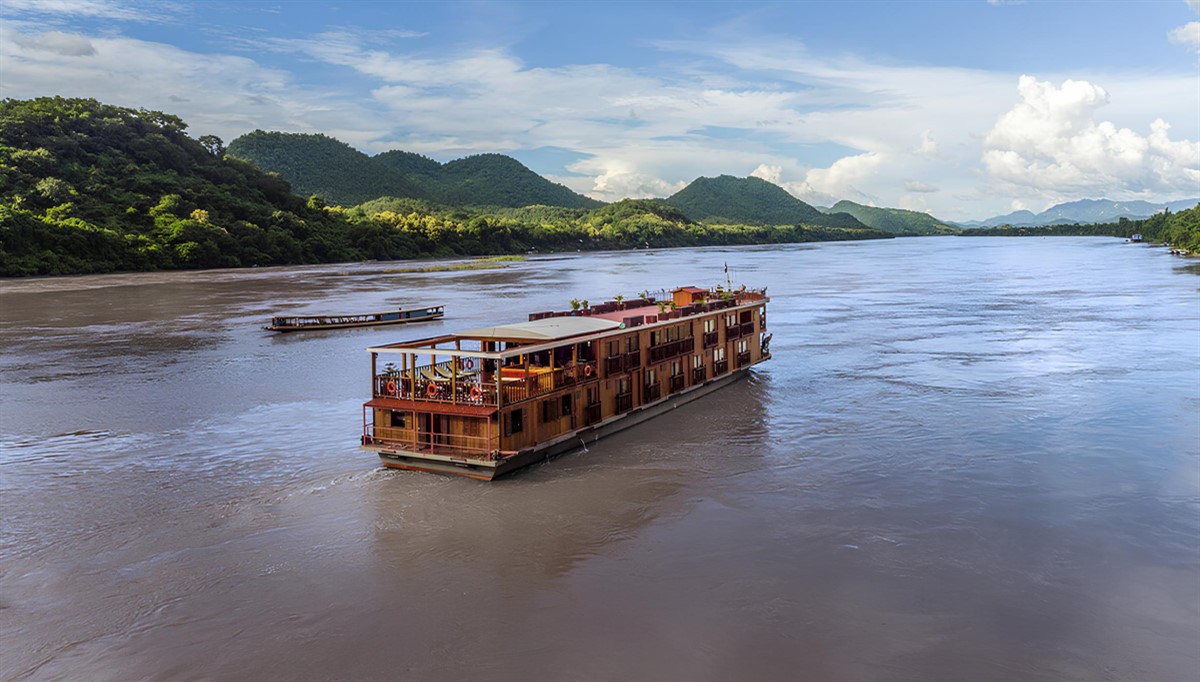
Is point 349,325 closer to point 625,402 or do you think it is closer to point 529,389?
point 625,402

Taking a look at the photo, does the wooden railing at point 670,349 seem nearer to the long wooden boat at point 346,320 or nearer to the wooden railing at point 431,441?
the wooden railing at point 431,441

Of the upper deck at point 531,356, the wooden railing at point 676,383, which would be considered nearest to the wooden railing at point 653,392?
the upper deck at point 531,356

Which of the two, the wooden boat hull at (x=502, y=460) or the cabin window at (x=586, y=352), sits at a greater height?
the cabin window at (x=586, y=352)

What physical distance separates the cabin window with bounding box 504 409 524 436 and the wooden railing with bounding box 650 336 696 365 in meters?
8.14

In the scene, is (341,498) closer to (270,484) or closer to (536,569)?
(270,484)

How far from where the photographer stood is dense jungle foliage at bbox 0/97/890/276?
4230 inches

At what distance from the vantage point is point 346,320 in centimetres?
6228

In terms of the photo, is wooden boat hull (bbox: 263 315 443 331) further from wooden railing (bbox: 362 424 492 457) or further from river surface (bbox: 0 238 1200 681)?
wooden railing (bbox: 362 424 492 457)

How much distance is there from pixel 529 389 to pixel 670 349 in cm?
943

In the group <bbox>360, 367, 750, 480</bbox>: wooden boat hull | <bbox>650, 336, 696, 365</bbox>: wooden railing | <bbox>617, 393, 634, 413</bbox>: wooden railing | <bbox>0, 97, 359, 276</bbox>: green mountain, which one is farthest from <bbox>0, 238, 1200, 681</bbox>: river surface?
<bbox>0, 97, 359, 276</bbox>: green mountain

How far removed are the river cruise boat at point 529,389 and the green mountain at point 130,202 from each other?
96.1 meters

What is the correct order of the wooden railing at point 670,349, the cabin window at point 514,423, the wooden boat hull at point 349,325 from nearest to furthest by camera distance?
the cabin window at point 514,423 → the wooden railing at point 670,349 → the wooden boat hull at point 349,325

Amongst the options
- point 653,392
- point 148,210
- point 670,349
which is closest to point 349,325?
point 670,349

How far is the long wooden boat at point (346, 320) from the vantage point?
58594 mm
